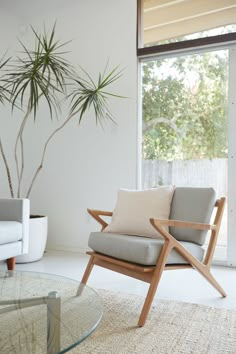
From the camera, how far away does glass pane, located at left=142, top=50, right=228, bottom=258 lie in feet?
11.3

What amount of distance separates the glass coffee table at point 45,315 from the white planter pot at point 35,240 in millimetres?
1655

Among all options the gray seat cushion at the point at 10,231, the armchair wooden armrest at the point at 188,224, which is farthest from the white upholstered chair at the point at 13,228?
the armchair wooden armrest at the point at 188,224

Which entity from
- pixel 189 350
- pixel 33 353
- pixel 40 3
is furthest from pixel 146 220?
pixel 40 3

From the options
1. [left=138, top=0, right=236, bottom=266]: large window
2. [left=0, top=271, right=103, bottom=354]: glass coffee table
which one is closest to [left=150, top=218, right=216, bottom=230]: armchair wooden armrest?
[left=0, top=271, right=103, bottom=354]: glass coffee table

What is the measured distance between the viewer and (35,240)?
11.5 feet

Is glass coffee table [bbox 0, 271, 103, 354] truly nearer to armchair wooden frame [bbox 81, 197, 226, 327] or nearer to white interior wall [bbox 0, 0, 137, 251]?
armchair wooden frame [bbox 81, 197, 226, 327]

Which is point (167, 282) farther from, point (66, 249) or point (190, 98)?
point (190, 98)

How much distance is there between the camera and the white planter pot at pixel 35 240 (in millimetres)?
3473

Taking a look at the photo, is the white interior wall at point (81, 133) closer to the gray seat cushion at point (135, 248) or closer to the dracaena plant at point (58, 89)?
the dracaena plant at point (58, 89)

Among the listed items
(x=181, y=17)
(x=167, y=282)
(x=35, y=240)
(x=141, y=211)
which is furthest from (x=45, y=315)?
(x=181, y=17)

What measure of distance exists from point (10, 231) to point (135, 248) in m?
1.28

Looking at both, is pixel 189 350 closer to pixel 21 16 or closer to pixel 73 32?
pixel 73 32

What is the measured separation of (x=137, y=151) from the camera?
12.2 feet

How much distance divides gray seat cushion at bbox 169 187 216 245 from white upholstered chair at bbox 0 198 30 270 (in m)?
1.32
